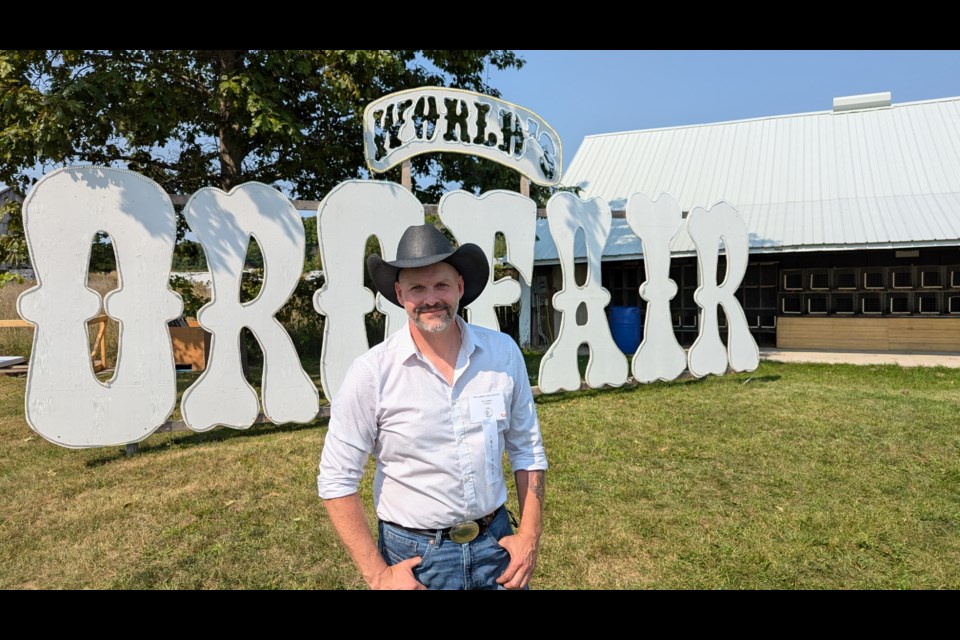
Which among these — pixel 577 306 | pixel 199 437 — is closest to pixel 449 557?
pixel 199 437

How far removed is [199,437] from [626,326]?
890 centimetres

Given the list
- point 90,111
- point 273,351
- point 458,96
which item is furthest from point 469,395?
point 90,111

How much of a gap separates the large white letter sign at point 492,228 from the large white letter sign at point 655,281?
1.57 m

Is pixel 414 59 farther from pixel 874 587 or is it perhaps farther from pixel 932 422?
pixel 874 587

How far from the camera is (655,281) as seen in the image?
26.0ft

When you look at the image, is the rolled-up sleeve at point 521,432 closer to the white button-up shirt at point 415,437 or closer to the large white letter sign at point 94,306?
the white button-up shirt at point 415,437

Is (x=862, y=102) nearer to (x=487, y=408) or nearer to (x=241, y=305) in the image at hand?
(x=241, y=305)

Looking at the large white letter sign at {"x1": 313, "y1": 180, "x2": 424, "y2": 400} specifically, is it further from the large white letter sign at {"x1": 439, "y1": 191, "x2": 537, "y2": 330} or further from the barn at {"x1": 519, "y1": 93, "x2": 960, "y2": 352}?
the barn at {"x1": 519, "y1": 93, "x2": 960, "y2": 352}

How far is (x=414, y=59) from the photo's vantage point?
10375 mm

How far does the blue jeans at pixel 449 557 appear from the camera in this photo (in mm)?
1803

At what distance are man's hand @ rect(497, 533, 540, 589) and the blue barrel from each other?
1121 centimetres

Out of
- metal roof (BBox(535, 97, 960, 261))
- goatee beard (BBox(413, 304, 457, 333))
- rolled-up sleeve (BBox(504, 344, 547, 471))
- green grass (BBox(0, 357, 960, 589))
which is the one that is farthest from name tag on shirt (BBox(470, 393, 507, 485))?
metal roof (BBox(535, 97, 960, 261))

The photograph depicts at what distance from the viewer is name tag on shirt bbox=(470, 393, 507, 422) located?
1879 mm

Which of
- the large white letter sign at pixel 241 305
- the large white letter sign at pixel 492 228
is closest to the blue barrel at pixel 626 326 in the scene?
the large white letter sign at pixel 492 228
